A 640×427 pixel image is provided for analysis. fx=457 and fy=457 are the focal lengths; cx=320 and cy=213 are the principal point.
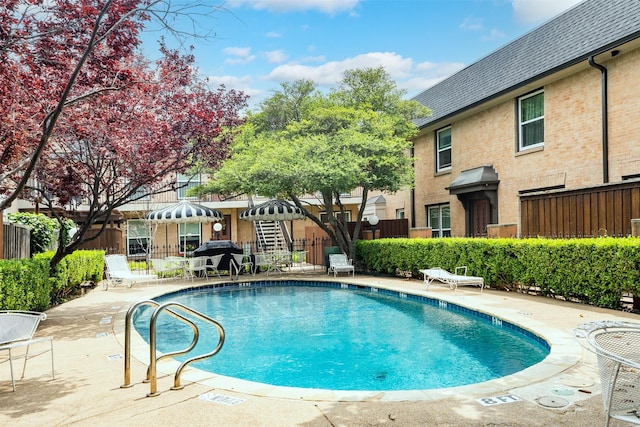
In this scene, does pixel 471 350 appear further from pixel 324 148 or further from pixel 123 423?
pixel 324 148

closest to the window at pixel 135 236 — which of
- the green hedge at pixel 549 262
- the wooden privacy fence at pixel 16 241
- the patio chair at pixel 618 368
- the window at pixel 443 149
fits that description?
the wooden privacy fence at pixel 16 241

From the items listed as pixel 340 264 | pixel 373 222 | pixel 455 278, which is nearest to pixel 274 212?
pixel 340 264

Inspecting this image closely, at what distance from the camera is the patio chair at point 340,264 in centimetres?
1638

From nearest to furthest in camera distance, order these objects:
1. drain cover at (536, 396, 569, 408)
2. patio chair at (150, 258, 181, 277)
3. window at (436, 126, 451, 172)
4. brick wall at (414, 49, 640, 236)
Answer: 1. drain cover at (536, 396, 569, 408)
2. brick wall at (414, 49, 640, 236)
3. patio chair at (150, 258, 181, 277)
4. window at (436, 126, 451, 172)

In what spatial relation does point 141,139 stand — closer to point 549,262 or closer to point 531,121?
point 549,262

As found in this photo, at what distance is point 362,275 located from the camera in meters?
17.0

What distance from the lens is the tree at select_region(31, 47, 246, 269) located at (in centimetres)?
854

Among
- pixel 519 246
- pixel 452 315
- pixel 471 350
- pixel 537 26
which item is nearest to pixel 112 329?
pixel 471 350

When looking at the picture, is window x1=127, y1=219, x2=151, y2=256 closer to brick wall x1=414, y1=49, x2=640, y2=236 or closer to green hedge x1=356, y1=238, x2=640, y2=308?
brick wall x1=414, y1=49, x2=640, y2=236

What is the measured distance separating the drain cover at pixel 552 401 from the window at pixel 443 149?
1496 cm

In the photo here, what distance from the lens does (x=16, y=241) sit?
10.6 metres

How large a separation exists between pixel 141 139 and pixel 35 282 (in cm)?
331

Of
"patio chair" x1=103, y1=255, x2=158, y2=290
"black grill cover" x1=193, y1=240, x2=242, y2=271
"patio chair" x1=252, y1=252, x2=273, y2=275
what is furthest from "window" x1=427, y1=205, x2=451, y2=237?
"patio chair" x1=103, y1=255, x2=158, y2=290

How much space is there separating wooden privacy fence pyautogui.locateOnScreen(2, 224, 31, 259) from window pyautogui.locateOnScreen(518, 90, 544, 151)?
559 inches
